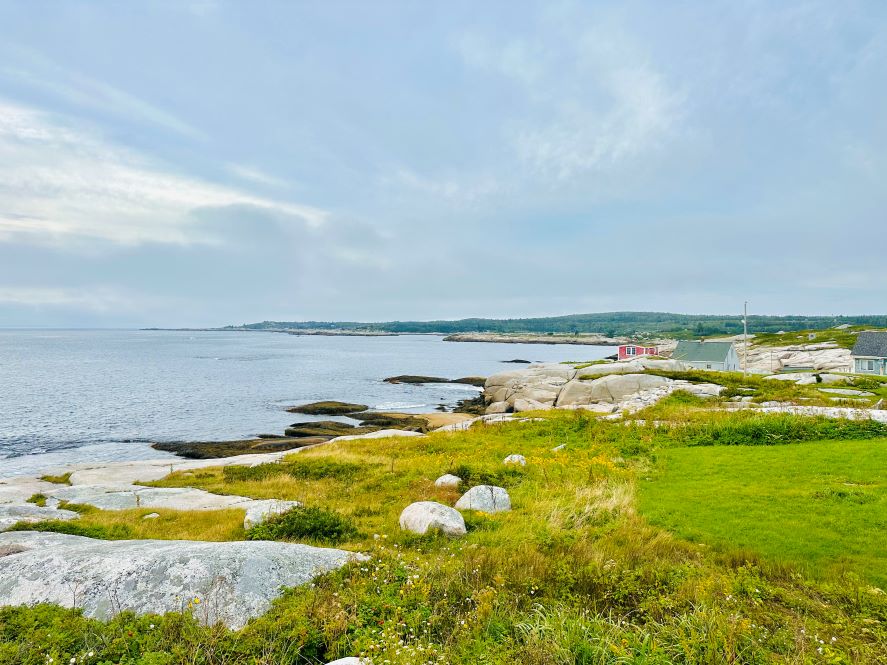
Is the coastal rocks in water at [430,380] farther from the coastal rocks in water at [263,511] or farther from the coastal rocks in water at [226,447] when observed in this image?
the coastal rocks in water at [263,511]

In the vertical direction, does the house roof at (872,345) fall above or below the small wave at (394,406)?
above

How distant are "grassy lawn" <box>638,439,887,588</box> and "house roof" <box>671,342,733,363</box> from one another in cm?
4650

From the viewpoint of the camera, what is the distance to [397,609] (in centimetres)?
650

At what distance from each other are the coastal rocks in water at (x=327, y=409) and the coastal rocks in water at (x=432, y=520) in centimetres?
4489

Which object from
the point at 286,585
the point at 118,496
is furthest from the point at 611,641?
the point at 118,496

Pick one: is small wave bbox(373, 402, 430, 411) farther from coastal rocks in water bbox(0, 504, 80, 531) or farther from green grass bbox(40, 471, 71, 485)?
coastal rocks in water bbox(0, 504, 80, 531)

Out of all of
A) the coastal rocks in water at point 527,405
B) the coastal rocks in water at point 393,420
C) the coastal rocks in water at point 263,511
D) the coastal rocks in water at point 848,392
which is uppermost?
the coastal rocks in water at point 848,392

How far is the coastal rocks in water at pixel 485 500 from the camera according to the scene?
13.1m

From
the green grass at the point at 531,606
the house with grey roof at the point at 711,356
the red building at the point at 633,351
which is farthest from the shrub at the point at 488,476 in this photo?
the red building at the point at 633,351

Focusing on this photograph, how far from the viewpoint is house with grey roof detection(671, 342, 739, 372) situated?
60144mm

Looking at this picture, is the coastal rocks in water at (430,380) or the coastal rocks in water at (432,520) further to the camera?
the coastal rocks in water at (430,380)

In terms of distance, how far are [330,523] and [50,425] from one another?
166 ft

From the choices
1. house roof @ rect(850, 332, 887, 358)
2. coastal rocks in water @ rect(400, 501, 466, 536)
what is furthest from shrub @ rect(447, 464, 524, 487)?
house roof @ rect(850, 332, 887, 358)

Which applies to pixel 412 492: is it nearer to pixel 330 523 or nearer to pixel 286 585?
pixel 330 523
